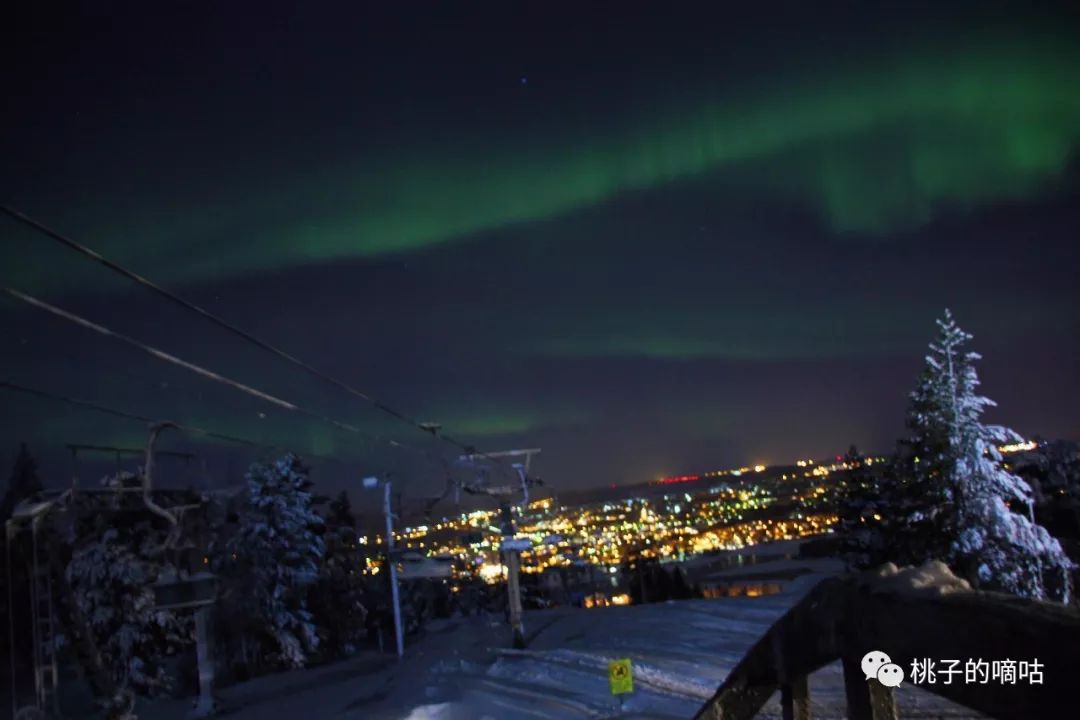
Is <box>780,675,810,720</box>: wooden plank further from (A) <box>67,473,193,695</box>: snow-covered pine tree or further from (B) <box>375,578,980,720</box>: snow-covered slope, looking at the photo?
(A) <box>67,473,193,695</box>: snow-covered pine tree

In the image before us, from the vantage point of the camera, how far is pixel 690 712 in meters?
19.7

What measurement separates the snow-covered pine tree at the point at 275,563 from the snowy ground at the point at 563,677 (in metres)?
4.42

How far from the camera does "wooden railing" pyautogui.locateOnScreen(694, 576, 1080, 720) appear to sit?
7.57 ft

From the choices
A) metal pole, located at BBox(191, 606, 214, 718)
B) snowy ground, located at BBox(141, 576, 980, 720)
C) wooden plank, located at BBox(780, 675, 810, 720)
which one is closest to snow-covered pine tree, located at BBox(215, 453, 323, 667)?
snowy ground, located at BBox(141, 576, 980, 720)

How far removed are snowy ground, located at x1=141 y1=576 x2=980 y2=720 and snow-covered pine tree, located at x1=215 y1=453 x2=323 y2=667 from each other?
4.42 metres

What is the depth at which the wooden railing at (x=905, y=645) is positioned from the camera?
2.31 m

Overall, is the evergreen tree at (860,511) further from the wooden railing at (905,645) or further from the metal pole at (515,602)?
the wooden railing at (905,645)

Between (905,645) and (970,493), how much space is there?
113 ft

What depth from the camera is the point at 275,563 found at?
157 feet

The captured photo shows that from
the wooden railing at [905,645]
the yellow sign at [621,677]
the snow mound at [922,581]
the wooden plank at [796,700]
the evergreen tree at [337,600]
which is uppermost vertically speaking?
the snow mound at [922,581]

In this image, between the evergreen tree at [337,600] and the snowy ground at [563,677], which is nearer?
the snowy ground at [563,677]

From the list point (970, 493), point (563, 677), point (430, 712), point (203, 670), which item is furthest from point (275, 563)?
point (970, 493)

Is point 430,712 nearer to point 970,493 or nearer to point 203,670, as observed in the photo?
point 203,670

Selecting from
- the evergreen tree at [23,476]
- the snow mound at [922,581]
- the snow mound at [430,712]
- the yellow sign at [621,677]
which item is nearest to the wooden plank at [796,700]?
the snow mound at [922,581]
